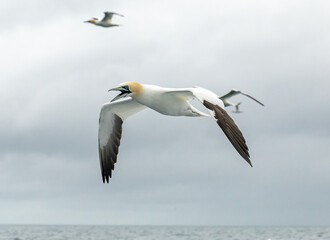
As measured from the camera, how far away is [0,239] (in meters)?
81.7

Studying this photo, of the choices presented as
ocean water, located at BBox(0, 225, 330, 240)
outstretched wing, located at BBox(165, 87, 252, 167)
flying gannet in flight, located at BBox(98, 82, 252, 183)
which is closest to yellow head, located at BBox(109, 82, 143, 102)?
flying gannet in flight, located at BBox(98, 82, 252, 183)

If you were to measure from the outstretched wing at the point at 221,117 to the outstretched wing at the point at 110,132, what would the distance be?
4.20 m

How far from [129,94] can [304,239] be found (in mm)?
64402

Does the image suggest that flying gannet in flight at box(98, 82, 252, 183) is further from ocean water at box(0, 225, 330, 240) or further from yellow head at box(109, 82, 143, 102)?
ocean water at box(0, 225, 330, 240)

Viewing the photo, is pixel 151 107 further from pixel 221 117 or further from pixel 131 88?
pixel 221 117

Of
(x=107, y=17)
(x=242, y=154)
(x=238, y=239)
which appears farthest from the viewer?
(x=238, y=239)

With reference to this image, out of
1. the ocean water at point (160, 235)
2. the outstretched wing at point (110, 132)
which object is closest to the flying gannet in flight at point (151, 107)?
the outstretched wing at point (110, 132)

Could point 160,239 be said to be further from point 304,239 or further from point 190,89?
point 190,89

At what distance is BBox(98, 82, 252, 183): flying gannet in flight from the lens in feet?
51.1

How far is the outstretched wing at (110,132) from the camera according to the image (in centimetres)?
2239

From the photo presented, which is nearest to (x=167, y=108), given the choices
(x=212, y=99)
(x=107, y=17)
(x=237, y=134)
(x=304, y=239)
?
(x=212, y=99)

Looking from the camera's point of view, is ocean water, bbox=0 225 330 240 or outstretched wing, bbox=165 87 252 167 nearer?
outstretched wing, bbox=165 87 252 167

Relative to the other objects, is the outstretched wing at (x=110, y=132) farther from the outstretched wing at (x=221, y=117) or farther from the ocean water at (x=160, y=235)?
the ocean water at (x=160, y=235)

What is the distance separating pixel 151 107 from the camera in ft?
62.2
